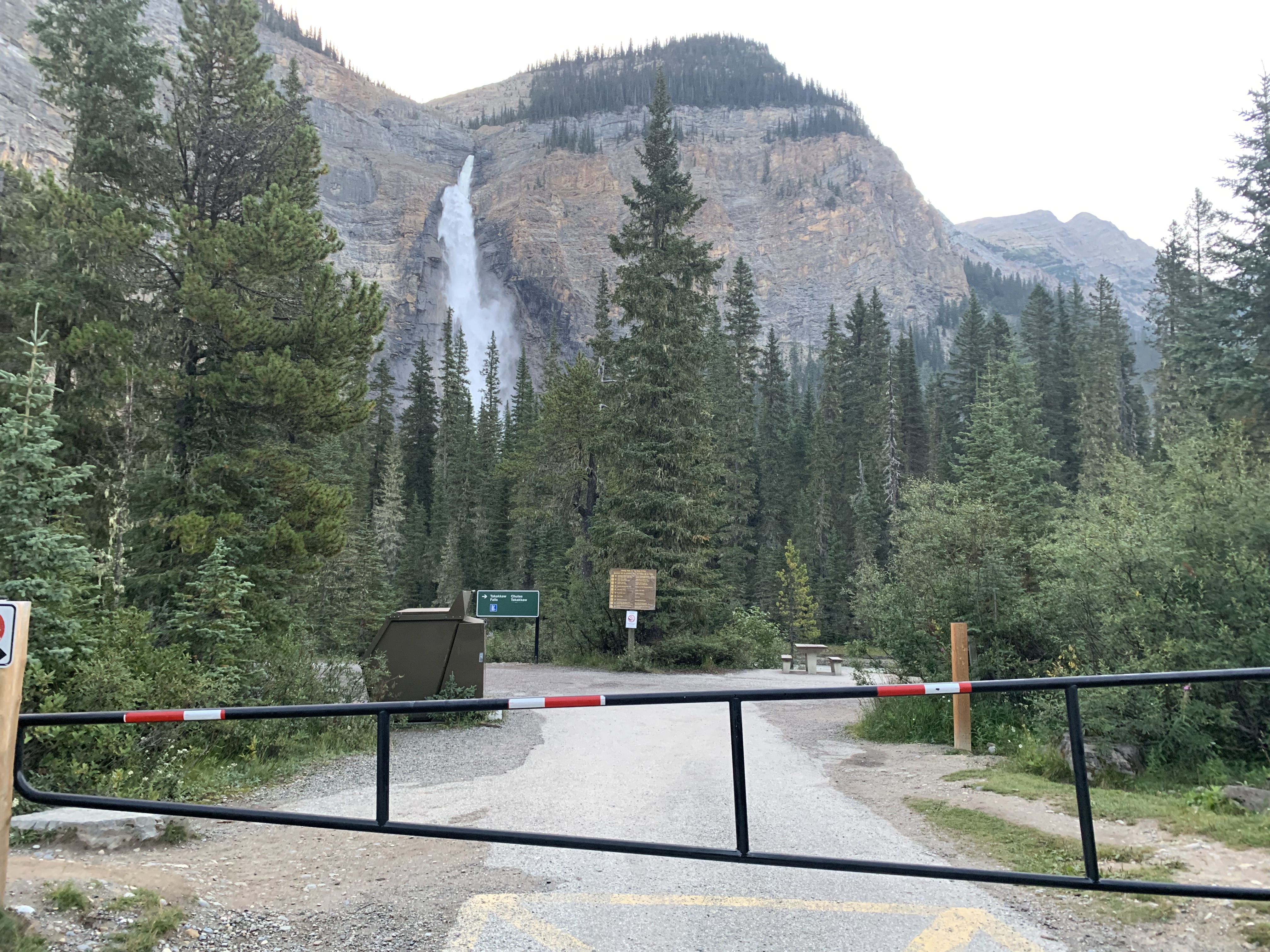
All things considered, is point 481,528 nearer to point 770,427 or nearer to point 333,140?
point 770,427

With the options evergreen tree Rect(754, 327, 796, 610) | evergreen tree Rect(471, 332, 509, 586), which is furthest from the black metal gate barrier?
evergreen tree Rect(471, 332, 509, 586)

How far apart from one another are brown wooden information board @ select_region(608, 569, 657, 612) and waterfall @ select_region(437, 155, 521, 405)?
12418 centimetres

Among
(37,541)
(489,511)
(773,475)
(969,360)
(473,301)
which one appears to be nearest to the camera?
(37,541)

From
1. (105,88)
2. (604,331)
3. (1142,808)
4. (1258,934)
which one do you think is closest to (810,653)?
(604,331)

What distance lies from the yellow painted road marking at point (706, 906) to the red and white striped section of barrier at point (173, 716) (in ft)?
5.40

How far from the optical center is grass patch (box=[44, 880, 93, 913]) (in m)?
3.72

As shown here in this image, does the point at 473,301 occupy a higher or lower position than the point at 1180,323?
higher

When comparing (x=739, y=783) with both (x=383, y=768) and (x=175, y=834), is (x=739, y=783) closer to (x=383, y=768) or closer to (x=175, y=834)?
(x=383, y=768)

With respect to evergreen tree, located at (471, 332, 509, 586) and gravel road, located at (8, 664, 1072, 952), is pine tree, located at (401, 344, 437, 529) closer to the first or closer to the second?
evergreen tree, located at (471, 332, 509, 586)

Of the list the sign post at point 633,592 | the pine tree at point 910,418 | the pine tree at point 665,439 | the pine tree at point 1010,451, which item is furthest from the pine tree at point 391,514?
the pine tree at point 910,418

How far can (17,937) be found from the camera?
3.27 metres

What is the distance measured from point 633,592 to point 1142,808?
55.8 feet

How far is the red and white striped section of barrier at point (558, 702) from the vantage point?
3.45 m

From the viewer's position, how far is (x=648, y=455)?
2445 cm
